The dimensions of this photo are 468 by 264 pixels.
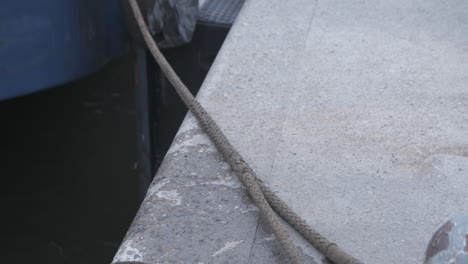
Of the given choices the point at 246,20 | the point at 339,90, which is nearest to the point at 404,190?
the point at 339,90

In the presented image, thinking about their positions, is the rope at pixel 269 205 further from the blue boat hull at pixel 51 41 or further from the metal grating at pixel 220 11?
the metal grating at pixel 220 11

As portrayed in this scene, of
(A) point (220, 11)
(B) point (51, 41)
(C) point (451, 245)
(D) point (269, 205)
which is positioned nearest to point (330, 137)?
(D) point (269, 205)

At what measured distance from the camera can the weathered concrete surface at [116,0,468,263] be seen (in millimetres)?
1604

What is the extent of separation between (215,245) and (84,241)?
2.25 meters

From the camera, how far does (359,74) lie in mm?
2320

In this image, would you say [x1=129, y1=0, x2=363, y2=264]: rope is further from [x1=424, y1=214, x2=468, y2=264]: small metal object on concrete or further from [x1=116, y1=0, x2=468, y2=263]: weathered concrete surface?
[x1=424, y1=214, x2=468, y2=264]: small metal object on concrete

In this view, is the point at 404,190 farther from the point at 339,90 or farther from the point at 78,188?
the point at 78,188

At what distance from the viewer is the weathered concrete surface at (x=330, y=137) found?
1604mm

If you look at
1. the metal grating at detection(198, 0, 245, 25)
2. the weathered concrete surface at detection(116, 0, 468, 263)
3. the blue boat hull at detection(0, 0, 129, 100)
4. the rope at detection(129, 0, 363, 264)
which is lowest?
the metal grating at detection(198, 0, 245, 25)

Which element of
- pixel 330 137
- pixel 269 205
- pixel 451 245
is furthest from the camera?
pixel 330 137

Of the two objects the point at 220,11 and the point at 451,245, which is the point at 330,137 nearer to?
the point at 451,245

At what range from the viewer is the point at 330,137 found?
1990 millimetres

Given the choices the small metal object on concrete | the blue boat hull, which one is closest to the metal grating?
the blue boat hull

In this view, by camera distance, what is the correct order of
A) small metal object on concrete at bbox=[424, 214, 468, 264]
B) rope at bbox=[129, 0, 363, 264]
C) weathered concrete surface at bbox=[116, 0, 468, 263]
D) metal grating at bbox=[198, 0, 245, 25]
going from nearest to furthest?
small metal object on concrete at bbox=[424, 214, 468, 264] → rope at bbox=[129, 0, 363, 264] → weathered concrete surface at bbox=[116, 0, 468, 263] → metal grating at bbox=[198, 0, 245, 25]
